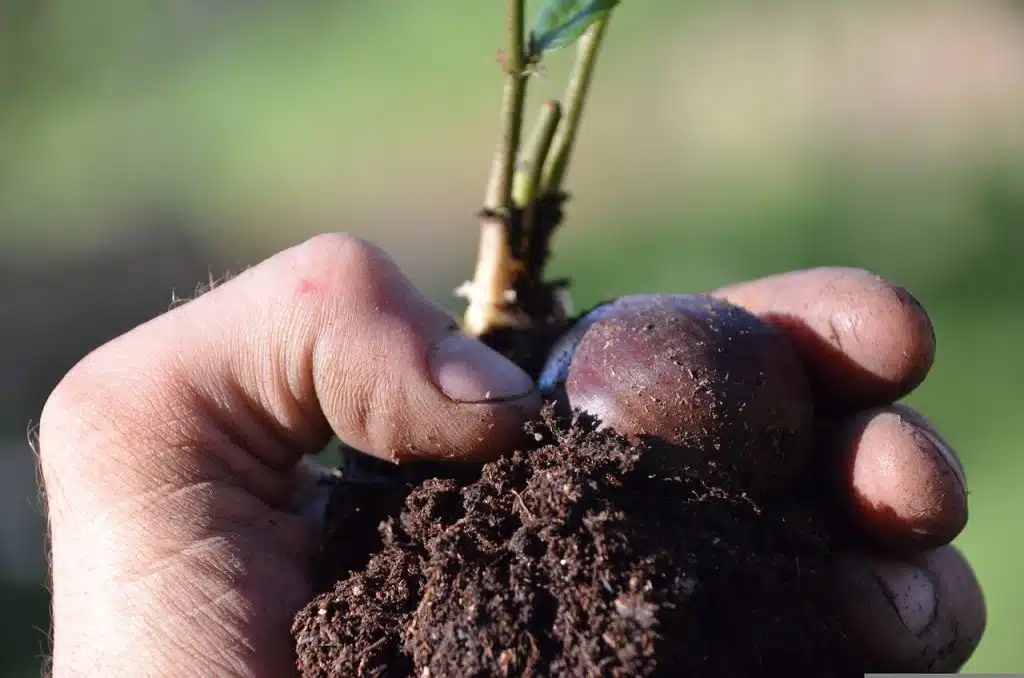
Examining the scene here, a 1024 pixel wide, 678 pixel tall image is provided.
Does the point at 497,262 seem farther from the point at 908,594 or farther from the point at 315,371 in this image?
the point at 908,594

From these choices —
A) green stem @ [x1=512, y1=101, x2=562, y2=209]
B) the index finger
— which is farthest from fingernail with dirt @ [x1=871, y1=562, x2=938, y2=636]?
green stem @ [x1=512, y1=101, x2=562, y2=209]

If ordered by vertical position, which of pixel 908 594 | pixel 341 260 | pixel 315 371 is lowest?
pixel 908 594

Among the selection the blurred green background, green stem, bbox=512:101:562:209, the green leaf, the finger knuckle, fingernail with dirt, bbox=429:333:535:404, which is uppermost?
the green leaf

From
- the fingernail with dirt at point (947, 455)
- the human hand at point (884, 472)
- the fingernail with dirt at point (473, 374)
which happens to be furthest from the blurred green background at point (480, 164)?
the fingernail with dirt at point (473, 374)

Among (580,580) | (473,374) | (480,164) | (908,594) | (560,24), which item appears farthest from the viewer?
(480,164)

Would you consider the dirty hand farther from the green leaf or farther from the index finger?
the green leaf

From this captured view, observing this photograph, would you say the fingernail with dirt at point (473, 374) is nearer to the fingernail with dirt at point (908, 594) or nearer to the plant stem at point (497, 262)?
the plant stem at point (497, 262)

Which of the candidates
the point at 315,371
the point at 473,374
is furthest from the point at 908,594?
the point at 315,371
